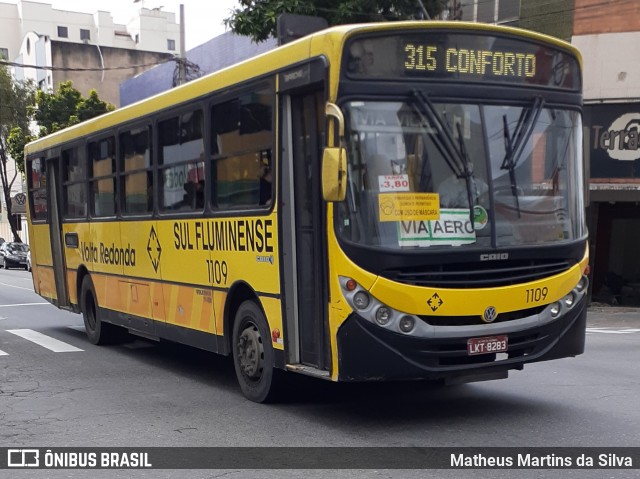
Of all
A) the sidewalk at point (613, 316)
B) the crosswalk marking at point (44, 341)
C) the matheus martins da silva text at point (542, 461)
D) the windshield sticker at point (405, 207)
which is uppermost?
the windshield sticker at point (405, 207)

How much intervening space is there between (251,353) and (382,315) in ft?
6.56

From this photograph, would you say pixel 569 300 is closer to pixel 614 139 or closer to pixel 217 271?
pixel 217 271

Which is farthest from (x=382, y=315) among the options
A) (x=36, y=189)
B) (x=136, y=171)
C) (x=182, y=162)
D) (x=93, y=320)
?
(x=36, y=189)

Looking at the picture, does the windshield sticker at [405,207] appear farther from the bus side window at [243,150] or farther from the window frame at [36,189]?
the window frame at [36,189]

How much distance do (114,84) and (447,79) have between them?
59224 millimetres

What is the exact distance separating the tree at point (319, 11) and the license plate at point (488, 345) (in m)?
12.3

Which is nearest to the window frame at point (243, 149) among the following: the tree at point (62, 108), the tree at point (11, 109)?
the tree at point (62, 108)

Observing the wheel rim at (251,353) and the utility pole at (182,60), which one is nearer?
the wheel rim at (251,353)

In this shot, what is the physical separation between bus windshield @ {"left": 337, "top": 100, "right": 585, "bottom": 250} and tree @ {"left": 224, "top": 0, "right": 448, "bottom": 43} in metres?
11.6

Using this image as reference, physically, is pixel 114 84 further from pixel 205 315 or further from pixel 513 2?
pixel 205 315

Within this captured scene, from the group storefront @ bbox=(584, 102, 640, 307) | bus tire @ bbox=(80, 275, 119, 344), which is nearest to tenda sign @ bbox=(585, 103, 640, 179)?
storefront @ bbox=(584, 102, 640, 307)

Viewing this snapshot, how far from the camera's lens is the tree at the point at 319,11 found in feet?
59.9

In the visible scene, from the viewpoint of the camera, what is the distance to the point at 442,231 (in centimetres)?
682

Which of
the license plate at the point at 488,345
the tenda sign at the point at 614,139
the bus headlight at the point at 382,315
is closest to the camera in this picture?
the bus headlight at the point at 382,315
